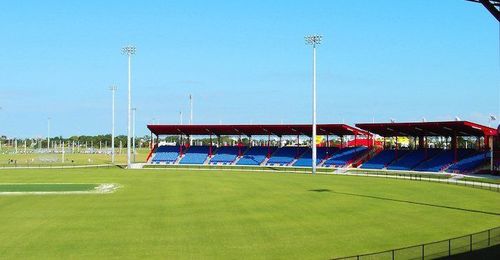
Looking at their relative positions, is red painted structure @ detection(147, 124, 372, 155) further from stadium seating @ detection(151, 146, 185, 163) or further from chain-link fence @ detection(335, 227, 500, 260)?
chain-link fence @ detection(335, 227, 500, 260)

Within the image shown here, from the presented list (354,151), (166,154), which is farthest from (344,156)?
(166,154)

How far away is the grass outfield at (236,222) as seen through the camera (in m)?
24.2

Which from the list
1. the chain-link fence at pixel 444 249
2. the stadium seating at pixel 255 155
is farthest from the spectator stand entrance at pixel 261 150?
the chain-link fence at pixel 444 249

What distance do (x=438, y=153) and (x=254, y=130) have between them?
31.6m

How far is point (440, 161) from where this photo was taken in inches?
3137

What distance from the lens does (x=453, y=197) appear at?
4519 centimetres

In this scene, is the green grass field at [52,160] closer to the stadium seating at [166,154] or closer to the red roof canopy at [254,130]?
the stadium seating at [166,154]

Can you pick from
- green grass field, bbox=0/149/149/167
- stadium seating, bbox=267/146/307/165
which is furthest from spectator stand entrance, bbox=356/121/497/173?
green grass field, bbox=0/149/149/167

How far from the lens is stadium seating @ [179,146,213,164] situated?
104125 millimetres

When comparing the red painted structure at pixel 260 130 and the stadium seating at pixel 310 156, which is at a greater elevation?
the red painted structure at pixel 260 130

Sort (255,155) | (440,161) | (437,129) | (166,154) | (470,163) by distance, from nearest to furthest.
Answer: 1. (470,163)
2. (437,129)
3. (440,161)
4. (255,155)
5. (166,154)

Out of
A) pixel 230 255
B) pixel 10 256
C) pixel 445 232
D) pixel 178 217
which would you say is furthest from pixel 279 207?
pixel 10 256

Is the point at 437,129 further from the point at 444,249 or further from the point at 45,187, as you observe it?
the point at 444,249

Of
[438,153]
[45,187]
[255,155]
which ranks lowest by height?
[45,187]
